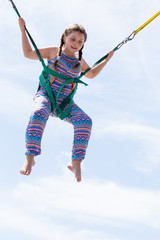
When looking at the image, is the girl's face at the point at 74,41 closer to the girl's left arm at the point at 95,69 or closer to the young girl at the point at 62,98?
the young girl at the point at 62,98

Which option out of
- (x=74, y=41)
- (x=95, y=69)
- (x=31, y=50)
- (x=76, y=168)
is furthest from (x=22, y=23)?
(x=76, y=168)

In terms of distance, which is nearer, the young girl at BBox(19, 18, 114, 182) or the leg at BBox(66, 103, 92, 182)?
the young girl at BBox(19, 18, 114, 182)

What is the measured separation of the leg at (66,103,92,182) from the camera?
5.68m

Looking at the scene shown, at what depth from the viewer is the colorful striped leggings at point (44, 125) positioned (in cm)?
543

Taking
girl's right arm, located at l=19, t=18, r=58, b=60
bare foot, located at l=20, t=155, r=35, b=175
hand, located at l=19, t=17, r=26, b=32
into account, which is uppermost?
hand, located at l=19, t=17, r=26, b=32

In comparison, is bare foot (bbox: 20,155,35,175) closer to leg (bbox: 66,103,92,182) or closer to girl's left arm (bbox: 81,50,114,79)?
leg (bbox: 66,103,92,182)

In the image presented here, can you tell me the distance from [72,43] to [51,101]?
0.90 metres

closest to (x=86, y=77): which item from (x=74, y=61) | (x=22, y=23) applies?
(x=74, y=61)

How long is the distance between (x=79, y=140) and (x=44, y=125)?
1.75 feet

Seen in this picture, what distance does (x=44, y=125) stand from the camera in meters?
5.60

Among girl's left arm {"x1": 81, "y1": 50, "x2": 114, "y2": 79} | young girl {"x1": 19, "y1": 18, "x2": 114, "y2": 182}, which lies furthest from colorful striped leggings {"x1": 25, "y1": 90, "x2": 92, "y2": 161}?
girl's left arm {"x1": 81, "y1": 50, "x2": 114, "y2": 79}

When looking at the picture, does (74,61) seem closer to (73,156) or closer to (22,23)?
(22,23)

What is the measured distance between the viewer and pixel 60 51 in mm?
6121

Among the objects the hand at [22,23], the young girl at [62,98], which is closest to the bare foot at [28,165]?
the young girl at [62,98]
